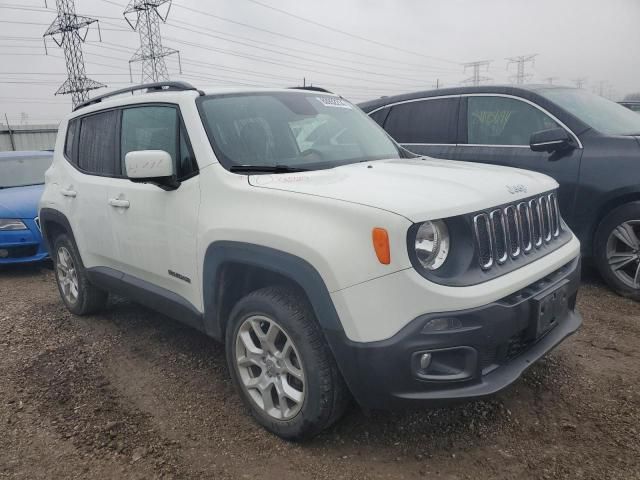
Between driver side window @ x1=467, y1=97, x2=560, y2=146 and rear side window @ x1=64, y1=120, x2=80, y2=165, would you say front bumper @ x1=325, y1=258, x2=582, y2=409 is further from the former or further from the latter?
rear side window @ x1=64, y1=120, x2=80, y2=165

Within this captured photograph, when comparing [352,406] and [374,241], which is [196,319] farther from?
[374,241]

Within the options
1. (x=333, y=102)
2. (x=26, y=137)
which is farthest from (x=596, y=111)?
(x=26, y=137)

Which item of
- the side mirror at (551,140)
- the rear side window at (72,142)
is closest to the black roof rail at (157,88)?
the rear side window at (72,142)

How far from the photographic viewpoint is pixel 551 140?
4449 millimetres

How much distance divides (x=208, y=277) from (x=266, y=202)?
60 cm

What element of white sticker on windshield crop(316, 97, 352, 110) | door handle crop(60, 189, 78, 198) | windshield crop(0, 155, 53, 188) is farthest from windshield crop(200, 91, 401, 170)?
windshield crop(0, 155, 53, 188)

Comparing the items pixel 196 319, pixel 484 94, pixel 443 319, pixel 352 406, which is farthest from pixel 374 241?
pixel 484 94

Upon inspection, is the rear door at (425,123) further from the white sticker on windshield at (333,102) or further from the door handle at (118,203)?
the door handle at (118,203)

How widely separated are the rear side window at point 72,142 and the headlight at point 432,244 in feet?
10.7

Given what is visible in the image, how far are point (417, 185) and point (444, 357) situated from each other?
2.62 ft

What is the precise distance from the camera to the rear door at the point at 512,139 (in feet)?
15.1

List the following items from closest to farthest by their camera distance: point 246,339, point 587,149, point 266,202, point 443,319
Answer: point 443,319 < point 266,202 < point 246,339 < point 587,149

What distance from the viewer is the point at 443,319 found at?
218 centimetres

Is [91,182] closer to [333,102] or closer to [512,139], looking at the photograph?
[333,102]
